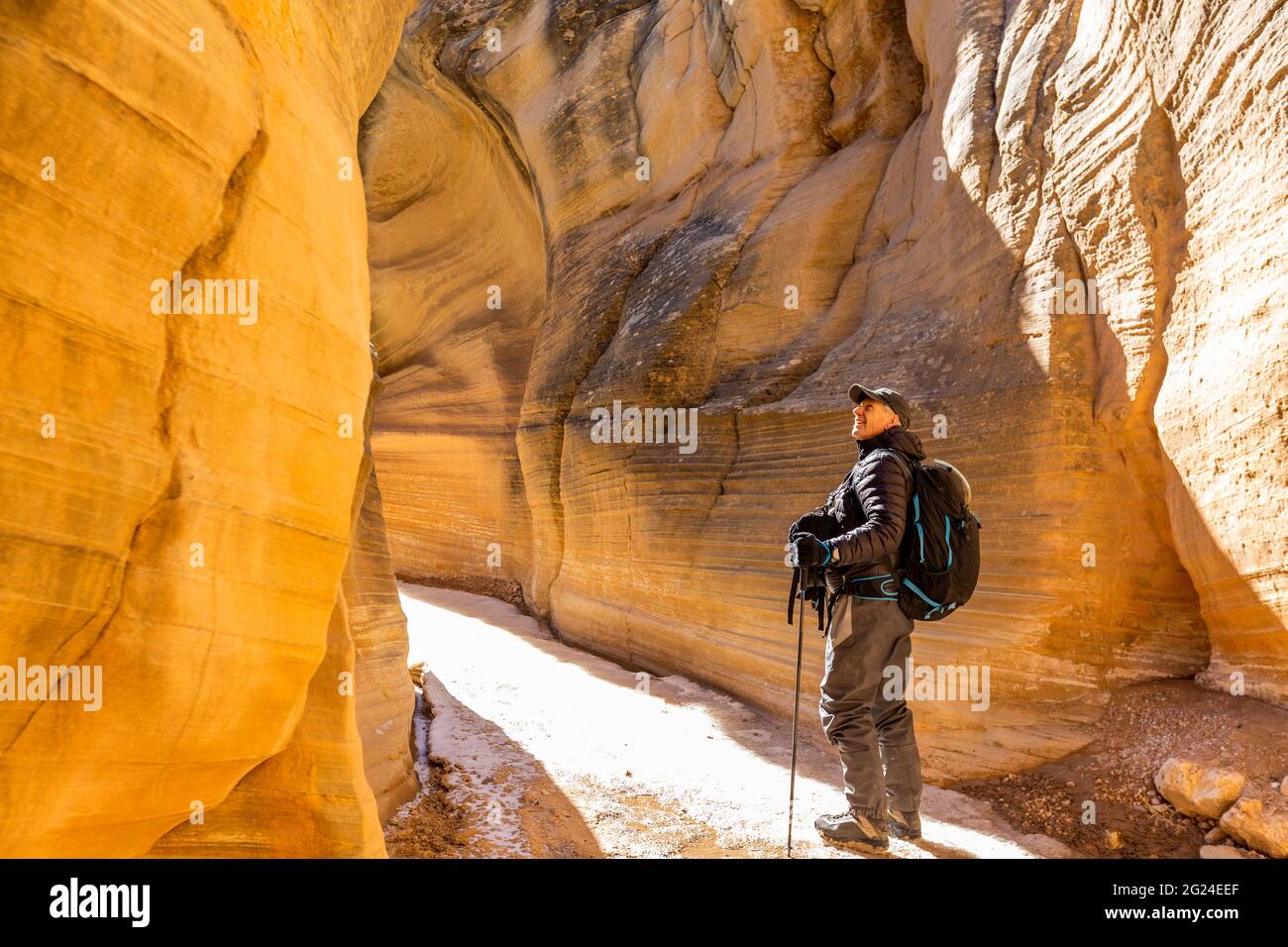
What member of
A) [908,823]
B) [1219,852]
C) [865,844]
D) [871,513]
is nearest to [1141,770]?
[1219,852]

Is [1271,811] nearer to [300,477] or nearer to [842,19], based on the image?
[300,477]

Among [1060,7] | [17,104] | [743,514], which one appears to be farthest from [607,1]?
[17,104]

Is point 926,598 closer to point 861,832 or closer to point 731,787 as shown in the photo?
point 861,832

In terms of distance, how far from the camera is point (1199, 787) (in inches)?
132

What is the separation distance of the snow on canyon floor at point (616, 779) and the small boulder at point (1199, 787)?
49cm

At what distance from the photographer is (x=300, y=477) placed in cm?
254

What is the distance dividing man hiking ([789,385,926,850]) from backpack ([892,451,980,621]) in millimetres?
50

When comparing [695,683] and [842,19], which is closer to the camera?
[695,683]

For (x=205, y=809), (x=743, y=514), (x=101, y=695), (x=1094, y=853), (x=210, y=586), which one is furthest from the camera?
(x=743, y=514)

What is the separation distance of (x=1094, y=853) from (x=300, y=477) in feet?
10.5

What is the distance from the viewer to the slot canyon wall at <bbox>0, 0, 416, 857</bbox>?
1.83 metres

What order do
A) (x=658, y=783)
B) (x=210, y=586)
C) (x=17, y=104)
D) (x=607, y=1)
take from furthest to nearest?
(x=607, y=1)
(x=658, y=783)
(x=210, y=586)
(x=17, y=104)

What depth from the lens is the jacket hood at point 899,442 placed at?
3.41 metres

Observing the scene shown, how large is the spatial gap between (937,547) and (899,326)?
3037mm
